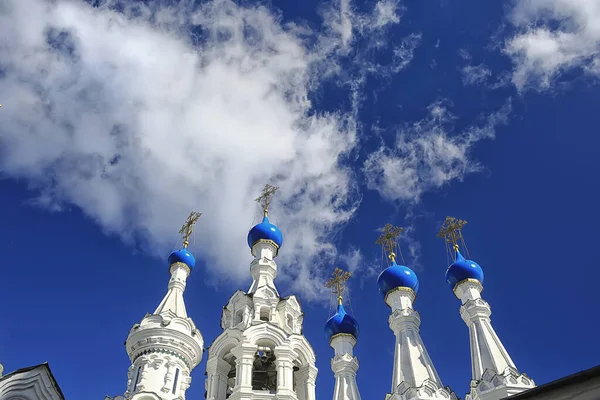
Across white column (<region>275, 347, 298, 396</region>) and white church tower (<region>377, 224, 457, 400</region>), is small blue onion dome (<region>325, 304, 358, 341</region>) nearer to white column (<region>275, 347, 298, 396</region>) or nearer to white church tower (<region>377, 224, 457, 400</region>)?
white church tower (<region>377, 224, 457, 400</region>)

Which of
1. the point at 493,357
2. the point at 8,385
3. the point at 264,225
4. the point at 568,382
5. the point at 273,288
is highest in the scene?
the point at 264,225

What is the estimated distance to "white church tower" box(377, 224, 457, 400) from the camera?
44.4 feet

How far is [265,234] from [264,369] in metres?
5.17

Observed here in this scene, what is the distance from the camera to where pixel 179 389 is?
48.7 feet

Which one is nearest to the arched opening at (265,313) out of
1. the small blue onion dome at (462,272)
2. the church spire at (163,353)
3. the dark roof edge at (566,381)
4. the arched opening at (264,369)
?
the arched opening at (264,369)

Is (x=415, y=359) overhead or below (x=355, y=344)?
below

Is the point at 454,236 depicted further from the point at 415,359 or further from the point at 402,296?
the point at 415,359

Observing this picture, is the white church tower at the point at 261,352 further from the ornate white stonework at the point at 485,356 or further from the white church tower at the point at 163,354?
the ornate white stonework at the point at 485,356

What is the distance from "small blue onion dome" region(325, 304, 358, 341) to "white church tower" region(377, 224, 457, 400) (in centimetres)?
195

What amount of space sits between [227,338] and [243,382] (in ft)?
6.51

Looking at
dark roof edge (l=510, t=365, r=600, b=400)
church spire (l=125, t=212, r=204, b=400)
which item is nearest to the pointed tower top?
church spire (l=125, t=212, r=204, b=400)

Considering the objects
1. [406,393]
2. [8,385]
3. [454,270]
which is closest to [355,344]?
[454,270]

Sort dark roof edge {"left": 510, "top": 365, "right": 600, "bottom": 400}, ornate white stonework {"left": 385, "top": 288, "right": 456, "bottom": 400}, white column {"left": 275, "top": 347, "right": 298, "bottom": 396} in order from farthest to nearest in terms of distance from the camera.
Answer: white column {"left": 275, "top": 347, "right": 298, "bottom": 396}, ornate white stonework {"left": 385, "top": 288, "right": 456, "bottom": 400}, dark roof edge {"left": 510, "top": 365, "right": 600, "bottom": 400}

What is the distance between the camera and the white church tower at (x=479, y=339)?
13002 mm
